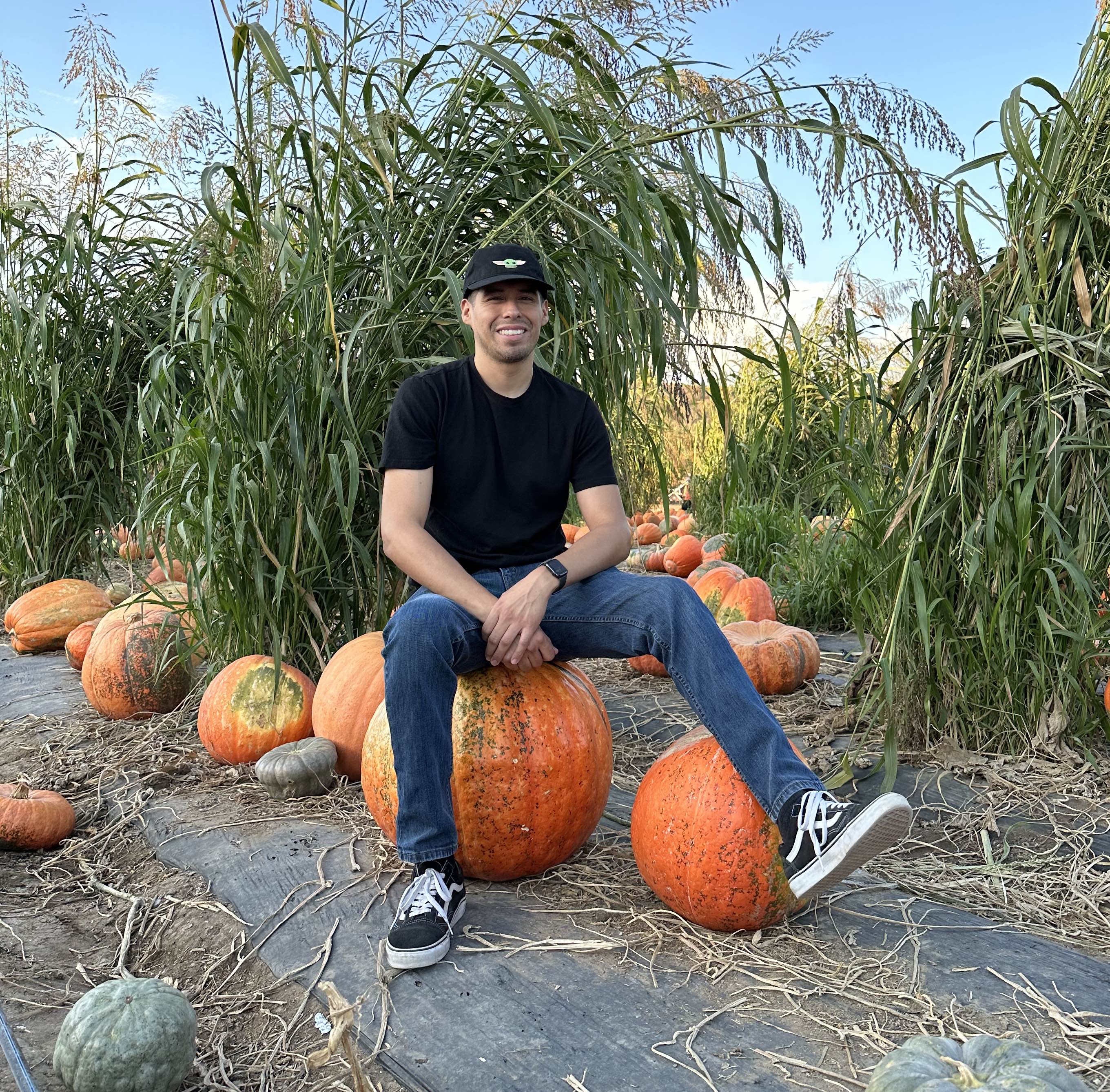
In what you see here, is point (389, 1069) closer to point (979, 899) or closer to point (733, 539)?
point (979, 899)

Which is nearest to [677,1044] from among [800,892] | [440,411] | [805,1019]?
[805,1019]

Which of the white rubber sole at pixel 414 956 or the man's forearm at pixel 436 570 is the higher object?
the man's forearm at pixel 436 570

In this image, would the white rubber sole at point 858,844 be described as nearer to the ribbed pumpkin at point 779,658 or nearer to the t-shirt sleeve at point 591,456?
the t-shirt sleeve at point 591,456

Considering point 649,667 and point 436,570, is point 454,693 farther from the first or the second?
point 649,667

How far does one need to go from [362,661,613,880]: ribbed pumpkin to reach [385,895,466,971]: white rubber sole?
287 millimetres

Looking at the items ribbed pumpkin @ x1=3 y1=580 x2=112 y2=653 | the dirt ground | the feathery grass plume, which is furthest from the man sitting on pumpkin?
ribbed pumpkin @ x1=3 y1=580 x2=112 y2=653

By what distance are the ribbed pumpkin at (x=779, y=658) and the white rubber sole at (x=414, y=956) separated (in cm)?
188

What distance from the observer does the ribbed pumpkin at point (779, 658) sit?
3.36 metres

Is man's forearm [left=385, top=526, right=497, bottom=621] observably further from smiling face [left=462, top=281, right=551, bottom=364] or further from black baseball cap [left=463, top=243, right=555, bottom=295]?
black baseball cap [left=463, top=243, right=555, bottom=295]

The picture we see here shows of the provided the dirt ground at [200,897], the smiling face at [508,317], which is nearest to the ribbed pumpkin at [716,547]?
the dirt ground at [200,897]

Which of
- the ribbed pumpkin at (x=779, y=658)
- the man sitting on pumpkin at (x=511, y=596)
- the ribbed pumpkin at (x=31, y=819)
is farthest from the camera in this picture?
the ribbed pumpkin at (x=779, y=658)

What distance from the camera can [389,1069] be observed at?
4.64ft

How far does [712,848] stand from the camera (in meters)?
1.73

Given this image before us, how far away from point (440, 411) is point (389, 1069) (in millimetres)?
1244
